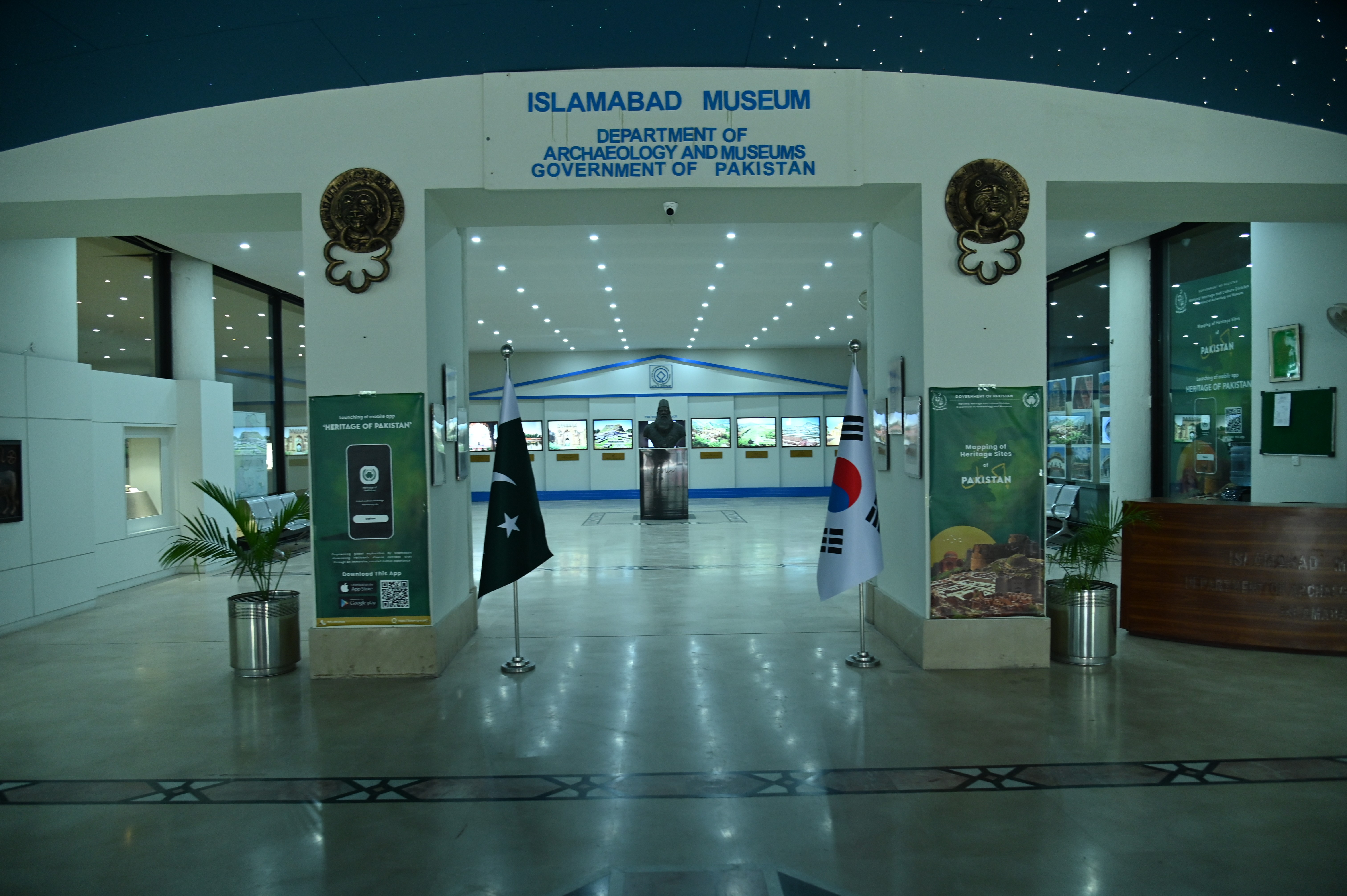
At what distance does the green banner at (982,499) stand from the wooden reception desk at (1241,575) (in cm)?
131

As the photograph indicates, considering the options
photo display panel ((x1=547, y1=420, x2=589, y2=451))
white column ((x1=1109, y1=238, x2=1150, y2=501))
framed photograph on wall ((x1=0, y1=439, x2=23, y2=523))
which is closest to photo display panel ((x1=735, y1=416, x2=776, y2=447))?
photo display panel ((x1=547, y1=420, x2=589, y2=451))

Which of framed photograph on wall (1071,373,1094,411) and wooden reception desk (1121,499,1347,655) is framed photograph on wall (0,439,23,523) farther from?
framed photograph on wall (1071,373,1094,411)

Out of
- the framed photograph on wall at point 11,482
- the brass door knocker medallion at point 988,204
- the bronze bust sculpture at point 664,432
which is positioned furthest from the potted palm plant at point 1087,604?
the bronze bust sculpture at point 664,432

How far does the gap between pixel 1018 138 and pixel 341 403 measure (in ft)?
15.6

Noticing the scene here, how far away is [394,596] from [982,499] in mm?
3904

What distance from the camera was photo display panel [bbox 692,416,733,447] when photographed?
19.8m

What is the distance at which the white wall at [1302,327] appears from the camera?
613cm

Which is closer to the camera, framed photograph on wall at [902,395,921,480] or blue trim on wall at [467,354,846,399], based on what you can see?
framed photograph on wall at [902,395,921,480]

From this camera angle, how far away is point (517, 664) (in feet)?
16.9

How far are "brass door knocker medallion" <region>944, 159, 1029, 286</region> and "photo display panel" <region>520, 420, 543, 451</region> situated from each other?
51.7ft

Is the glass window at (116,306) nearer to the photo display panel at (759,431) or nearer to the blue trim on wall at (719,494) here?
the blue trim on wall at (719,494)

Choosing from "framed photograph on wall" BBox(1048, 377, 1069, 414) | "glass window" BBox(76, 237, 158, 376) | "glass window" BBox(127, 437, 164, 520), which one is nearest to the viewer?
"glass window" BBox(76, 237, 158, 376)

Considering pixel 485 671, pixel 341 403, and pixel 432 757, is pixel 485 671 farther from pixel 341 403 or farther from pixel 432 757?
pixel 341 403

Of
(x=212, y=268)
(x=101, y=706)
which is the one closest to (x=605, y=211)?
(x=101, y=706)
